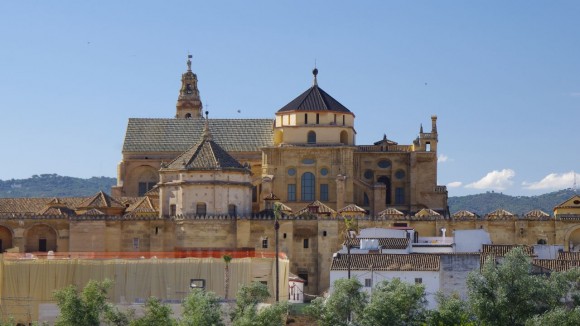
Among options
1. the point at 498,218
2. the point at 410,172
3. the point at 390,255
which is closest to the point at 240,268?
the point at 390,255

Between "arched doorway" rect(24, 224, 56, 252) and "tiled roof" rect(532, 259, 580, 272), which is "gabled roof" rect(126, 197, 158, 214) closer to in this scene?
"arched doorway" rect(24, 224, 56, 252)

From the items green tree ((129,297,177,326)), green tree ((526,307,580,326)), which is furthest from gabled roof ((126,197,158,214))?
green tree ((526,307,580,326))

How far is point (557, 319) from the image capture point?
6194cm

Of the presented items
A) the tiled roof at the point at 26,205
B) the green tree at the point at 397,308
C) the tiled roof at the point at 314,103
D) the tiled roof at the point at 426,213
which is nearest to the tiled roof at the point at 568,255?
the tiled roof at the point at 426,213

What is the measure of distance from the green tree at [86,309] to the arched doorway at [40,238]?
20.4m

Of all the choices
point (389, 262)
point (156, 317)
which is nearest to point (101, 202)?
point (389, 262)

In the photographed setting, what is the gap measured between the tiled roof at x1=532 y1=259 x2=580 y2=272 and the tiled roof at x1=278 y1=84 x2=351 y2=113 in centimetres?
2745

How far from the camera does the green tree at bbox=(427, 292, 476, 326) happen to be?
214 ft

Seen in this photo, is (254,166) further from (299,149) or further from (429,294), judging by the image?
(429,294)

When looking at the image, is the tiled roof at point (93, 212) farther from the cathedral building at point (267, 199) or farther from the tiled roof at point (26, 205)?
the tiled roof at point (26, 205)

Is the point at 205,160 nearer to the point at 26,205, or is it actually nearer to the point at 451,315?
the point at 26,205

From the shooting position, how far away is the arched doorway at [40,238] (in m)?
90.6

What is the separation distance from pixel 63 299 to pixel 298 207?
32.4 metres

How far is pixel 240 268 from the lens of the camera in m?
77.4
